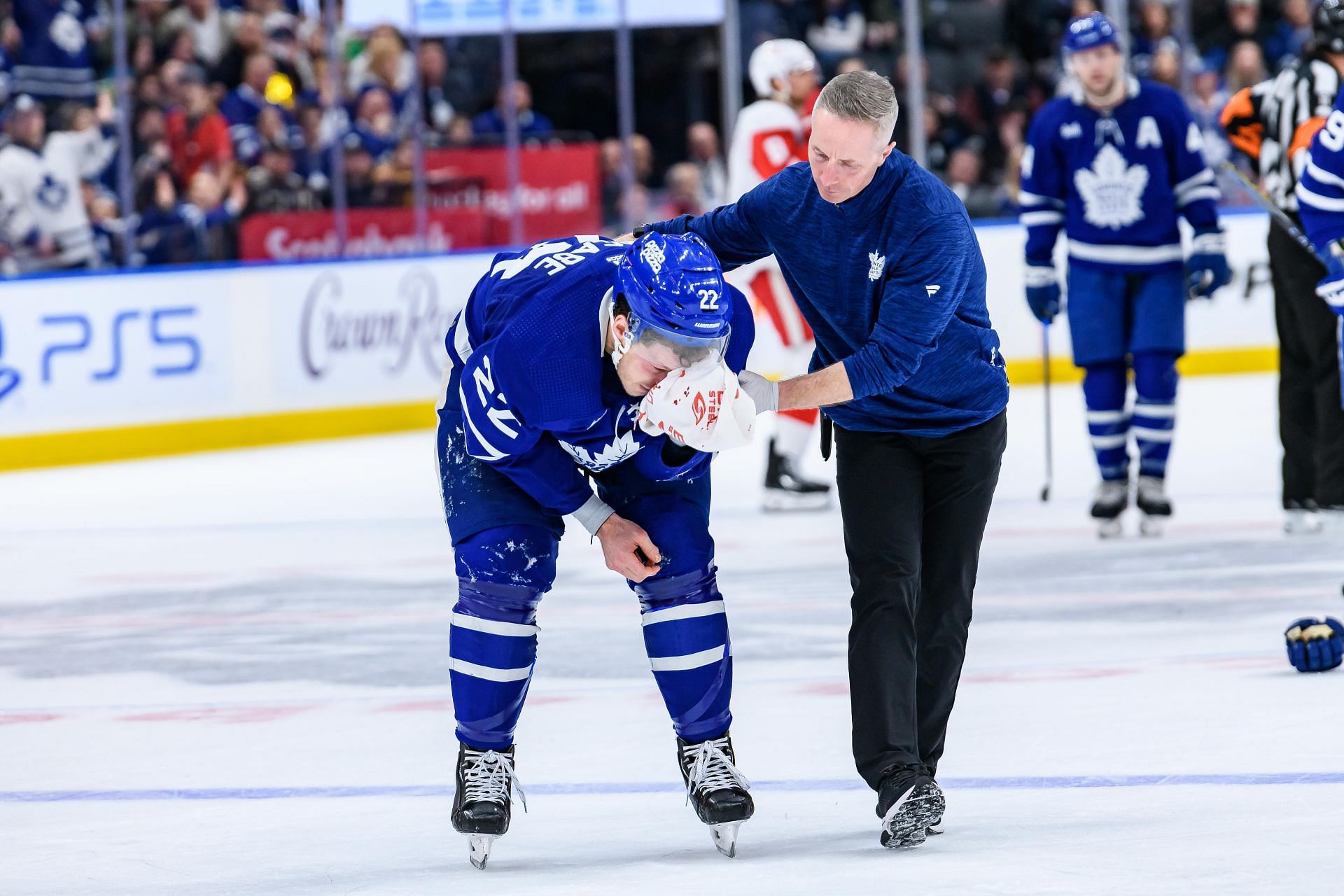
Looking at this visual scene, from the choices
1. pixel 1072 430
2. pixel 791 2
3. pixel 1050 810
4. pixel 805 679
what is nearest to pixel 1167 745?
pixel 1050 810

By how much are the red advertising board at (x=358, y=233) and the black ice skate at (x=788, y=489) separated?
3.64 m

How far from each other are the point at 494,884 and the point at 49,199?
7.61 metres

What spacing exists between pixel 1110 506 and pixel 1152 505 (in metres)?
0.13

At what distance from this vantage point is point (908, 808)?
10.1 feet

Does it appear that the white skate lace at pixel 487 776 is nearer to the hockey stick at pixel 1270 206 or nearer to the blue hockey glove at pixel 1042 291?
the hockey stick at pixel 1270 206

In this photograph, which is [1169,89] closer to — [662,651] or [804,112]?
[804,112]

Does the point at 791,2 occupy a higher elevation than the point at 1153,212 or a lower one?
higher

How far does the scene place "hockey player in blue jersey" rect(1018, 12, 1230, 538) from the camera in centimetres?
634

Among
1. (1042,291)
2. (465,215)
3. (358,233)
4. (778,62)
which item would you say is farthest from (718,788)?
(465,215)

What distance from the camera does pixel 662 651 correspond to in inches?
125

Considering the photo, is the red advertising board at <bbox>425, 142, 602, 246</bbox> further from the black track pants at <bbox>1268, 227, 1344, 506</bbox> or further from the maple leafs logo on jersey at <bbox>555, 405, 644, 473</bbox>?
the maple leafs logo on jersey at <bbox>555, 405, 644, 473</bbox>

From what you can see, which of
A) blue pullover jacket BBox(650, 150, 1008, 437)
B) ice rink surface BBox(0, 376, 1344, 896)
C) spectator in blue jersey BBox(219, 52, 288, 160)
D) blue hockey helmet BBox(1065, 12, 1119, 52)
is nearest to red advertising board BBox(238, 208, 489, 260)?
spectator in blue jersey BBox(219, 52, 288, 160)

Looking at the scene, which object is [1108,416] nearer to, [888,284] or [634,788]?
[634,788]

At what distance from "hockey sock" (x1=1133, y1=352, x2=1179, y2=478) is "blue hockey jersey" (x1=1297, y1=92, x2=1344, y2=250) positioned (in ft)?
7.29
